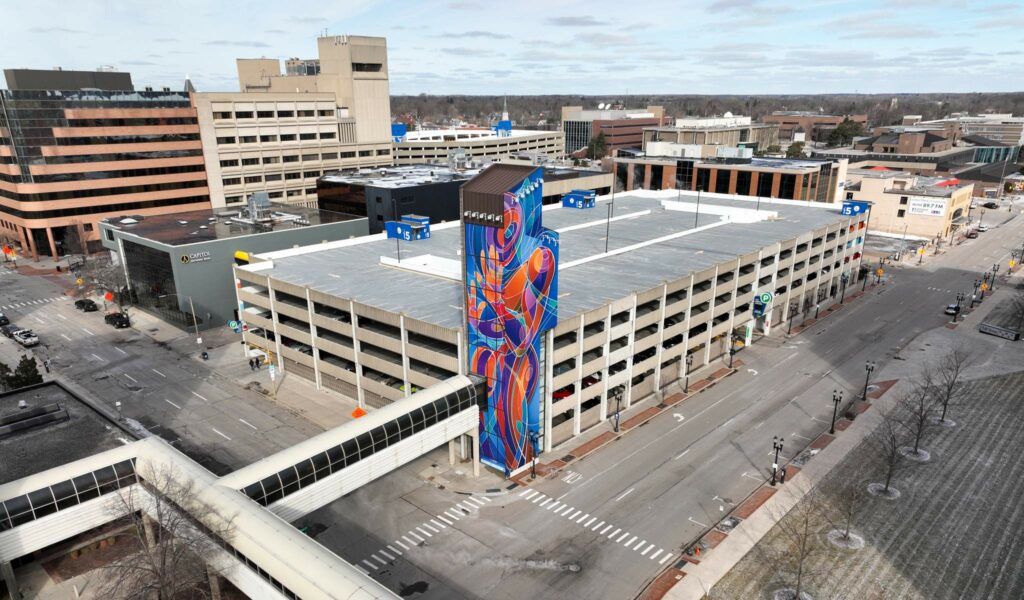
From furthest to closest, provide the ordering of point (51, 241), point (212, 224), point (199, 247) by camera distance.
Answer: point (51, 241) < point (212, 224) < point (199, 247)

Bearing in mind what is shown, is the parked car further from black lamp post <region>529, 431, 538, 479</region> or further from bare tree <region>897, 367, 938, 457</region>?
bare tree <region>897, 367, 938, 457</region>

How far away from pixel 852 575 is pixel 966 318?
63251 millimetres

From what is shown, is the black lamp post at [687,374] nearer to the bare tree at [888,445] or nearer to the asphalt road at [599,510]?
the asphalt road at [599,510]

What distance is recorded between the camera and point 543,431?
5112 centimetres

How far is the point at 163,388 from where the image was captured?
6444 centimetres

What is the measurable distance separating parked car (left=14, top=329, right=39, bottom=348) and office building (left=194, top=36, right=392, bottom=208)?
191 ft

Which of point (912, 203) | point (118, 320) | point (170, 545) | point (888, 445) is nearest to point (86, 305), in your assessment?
point (118, 320)

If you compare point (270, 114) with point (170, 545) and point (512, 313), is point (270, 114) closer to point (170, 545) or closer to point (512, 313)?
point (512, 313)

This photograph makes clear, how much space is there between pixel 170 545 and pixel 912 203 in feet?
480

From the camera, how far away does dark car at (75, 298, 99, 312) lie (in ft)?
295

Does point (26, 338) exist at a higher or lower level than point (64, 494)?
lower

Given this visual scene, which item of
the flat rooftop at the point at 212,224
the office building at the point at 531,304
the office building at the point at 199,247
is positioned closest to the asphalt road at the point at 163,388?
the office building at the point at 199,247

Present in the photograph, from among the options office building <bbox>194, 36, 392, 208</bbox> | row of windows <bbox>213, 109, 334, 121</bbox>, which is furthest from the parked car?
row of windows <bbox>213, 109, 334, 121</bbox>

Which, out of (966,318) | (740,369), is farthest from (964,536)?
(966,318)
